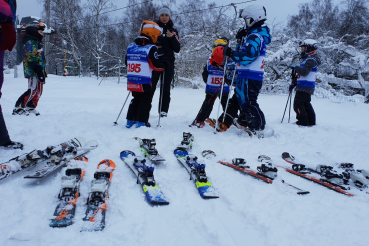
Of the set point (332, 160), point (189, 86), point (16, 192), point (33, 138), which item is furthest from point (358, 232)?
point (189, 86)

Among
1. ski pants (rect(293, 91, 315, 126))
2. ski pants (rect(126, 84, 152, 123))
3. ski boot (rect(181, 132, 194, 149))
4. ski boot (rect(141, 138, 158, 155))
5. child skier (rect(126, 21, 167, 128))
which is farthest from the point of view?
ski pants (rect(293, 91, 315, 126))

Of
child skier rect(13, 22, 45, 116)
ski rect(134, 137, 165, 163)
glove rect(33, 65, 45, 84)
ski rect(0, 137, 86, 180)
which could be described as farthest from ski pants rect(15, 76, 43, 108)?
ski rect(134, 137, 165, 163)

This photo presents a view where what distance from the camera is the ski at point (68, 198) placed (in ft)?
4.60

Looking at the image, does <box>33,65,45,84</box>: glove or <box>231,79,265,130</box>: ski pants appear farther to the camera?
<box>33,65,45,84</box>: glove

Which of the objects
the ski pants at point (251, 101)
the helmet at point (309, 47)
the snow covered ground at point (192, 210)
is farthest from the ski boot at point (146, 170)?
the helmet at point (309, 47)

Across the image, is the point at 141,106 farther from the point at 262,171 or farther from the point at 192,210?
the point at 192,210

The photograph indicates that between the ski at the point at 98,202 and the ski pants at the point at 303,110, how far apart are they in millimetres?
4043

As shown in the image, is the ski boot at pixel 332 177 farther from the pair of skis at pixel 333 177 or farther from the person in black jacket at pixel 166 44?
the person in black jacket at pixel 166 44

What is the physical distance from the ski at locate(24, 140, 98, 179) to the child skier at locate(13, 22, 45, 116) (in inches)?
104

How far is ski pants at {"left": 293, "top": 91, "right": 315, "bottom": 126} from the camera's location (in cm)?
466

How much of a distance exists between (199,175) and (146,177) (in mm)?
468

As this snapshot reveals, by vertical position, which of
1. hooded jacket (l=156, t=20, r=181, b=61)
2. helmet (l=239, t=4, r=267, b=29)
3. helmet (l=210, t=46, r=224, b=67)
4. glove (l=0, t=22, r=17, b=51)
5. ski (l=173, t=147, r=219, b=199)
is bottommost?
ski (l=173, t=147, r=219, b=199)

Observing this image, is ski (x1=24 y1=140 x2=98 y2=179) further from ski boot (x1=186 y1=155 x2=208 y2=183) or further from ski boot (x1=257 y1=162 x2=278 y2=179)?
ski boot (x1=257 y1=162 x2=278 y2=179)

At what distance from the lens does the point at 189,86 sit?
14477 millimetres
